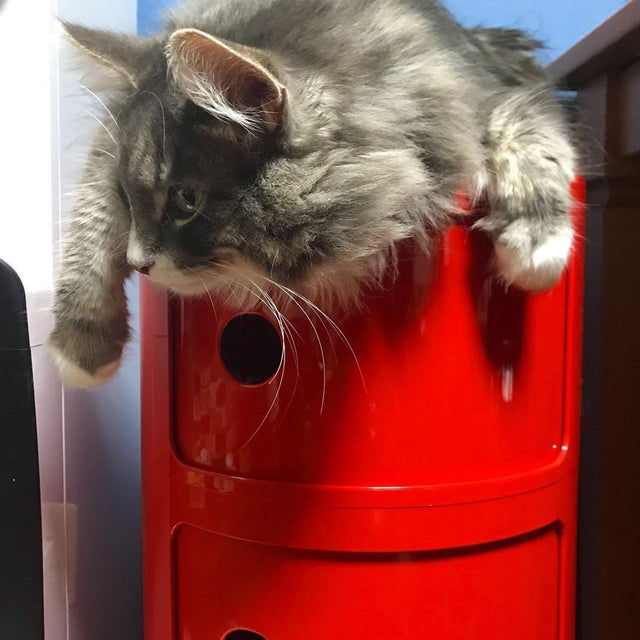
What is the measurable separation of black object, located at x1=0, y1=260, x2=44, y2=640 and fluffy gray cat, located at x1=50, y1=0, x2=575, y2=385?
0.11m

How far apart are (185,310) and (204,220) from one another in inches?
5.8

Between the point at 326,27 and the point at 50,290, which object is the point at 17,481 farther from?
the point at 326,27

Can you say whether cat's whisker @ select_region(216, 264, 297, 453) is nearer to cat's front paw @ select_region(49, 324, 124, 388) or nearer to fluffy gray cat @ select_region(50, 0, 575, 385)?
fluffy gray cat @ select_region(50, 0, 575, 385)

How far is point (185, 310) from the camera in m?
0.79

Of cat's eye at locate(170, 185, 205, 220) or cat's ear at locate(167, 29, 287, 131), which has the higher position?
cat's ear at locate(167, 29, 287, 131)

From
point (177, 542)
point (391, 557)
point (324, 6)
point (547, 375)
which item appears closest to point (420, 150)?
point (324, 6)

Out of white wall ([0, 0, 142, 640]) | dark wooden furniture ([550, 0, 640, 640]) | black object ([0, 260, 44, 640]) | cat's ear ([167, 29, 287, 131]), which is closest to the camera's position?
cat's ear ([167, 29, 287, 131])

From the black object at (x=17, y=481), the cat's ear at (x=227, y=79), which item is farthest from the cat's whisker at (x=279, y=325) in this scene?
the black object at (x=17, y=481)

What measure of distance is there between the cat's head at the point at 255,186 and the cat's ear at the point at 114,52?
0.02 metres

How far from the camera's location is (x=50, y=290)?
3.17 ft

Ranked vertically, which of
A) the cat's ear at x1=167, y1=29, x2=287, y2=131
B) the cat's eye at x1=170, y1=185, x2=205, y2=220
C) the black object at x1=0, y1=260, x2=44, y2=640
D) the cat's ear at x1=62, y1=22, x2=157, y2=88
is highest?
the cat's ear at x1=62, y1=22, x2=157, y2=88

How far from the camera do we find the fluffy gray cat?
2.19ft

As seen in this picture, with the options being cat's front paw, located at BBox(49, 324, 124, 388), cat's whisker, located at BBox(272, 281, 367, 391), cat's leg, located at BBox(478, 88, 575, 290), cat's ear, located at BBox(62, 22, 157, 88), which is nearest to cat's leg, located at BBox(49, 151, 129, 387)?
cat's front paw, located at BBox(49, 324, 124, 388)

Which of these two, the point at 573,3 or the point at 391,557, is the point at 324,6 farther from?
the point at 573,3
